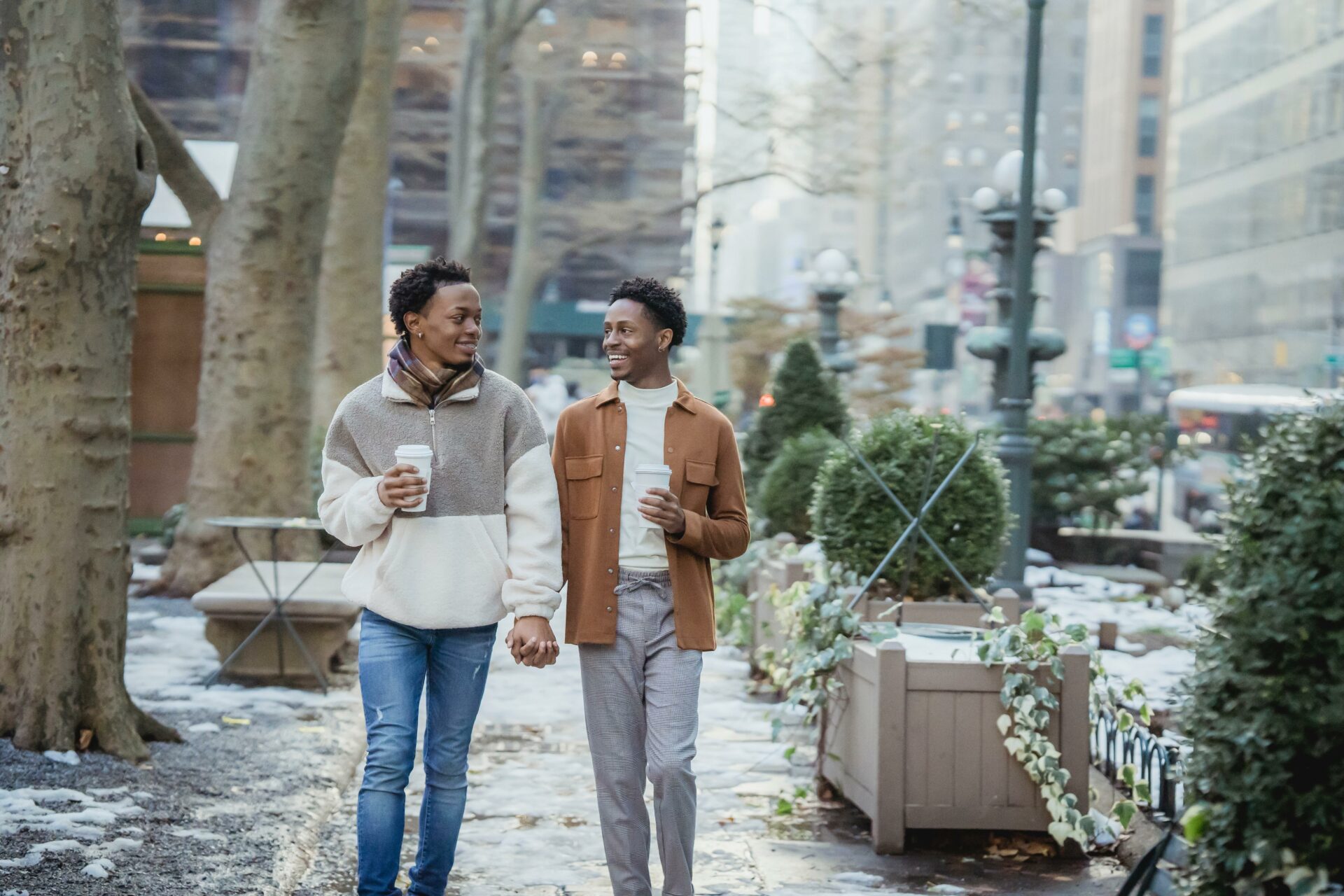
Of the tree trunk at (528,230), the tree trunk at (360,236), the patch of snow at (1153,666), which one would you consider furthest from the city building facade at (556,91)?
the patch of snow at (1153,666)

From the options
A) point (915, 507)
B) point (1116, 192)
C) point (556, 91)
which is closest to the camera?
point (915, 507)

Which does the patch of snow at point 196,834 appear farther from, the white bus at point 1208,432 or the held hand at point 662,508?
the white bus at point 1208,432

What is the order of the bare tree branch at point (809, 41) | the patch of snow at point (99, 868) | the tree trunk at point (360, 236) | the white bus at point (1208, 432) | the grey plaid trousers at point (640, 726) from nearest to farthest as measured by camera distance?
1. the grey plaid trousers at point (640, 726)
2. the patch of snow at point (99, 868)
3. the tree trunk at point (360, 236)
4. the bare tree branch at point (809, 41)
5. the white bus at point (1208, 432)

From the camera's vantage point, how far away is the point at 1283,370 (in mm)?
69875

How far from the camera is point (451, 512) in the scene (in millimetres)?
4562

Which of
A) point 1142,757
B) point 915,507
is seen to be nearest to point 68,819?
point 1142,757

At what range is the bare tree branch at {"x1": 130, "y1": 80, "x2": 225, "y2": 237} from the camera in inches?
452

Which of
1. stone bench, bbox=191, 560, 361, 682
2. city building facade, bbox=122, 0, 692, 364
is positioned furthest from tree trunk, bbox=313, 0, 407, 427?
A: city building facade, bbox=122, 0, 692, 364

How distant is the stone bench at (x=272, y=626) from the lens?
898 cm

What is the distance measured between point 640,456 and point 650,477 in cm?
36

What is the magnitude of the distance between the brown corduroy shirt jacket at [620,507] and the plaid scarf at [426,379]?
304 millimetres

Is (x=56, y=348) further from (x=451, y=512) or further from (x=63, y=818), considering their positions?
(x=451, y=512)

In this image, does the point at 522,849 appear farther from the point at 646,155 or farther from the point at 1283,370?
the point at 1283,370

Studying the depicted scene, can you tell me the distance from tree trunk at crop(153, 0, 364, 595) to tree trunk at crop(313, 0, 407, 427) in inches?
151
